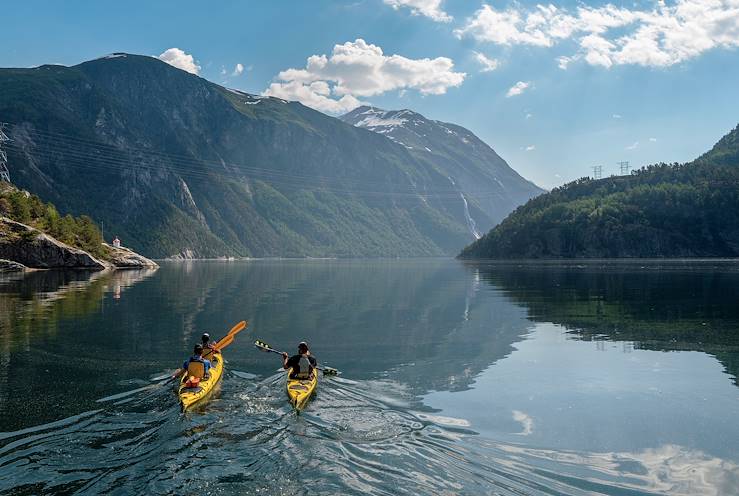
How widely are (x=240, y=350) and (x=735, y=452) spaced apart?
86.2 ft

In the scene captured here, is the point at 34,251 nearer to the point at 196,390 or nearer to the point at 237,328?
the point at 237,328

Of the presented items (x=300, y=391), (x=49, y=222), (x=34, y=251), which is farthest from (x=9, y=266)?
(x=300, y=391)

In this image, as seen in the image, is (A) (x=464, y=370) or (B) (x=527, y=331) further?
(B) (x=527, y=331)

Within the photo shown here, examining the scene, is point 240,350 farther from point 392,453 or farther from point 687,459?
point 687,459

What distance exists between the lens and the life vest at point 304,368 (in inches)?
930

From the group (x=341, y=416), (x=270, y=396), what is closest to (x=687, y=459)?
(x=341, y=416)

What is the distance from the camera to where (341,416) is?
20000mm

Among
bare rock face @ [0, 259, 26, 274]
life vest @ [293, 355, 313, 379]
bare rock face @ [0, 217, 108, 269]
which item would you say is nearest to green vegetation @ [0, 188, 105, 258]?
bare rock face @ [0, 217, 108, 269]

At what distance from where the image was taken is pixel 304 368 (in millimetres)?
25828

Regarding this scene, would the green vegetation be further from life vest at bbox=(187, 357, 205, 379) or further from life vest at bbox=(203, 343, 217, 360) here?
life vest at bbox=(187, 357, 205, 379)

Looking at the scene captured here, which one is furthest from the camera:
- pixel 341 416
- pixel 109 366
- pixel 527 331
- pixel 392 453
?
pixel 527 331

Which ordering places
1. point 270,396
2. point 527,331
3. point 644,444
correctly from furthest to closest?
1. point 527,331
2. point 270,396
3. point 644,444

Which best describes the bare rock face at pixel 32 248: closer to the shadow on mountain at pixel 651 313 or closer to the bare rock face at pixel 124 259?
the bare rock face at pixel 124 259

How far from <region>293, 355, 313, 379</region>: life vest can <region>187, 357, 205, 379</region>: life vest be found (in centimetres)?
394
